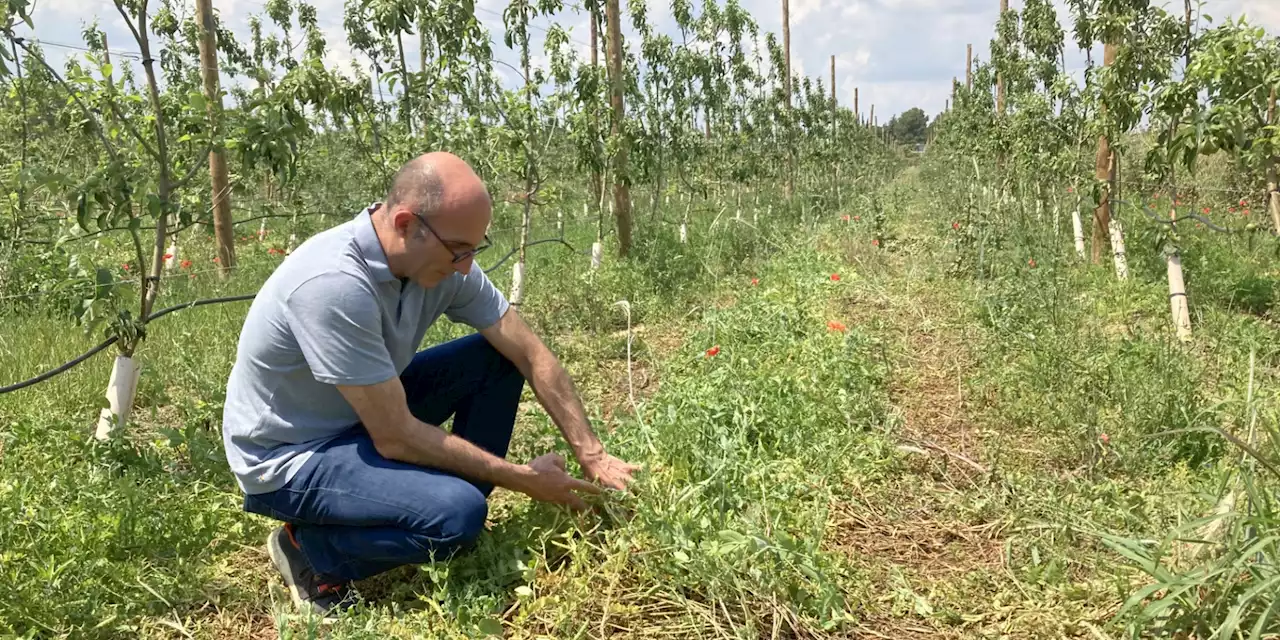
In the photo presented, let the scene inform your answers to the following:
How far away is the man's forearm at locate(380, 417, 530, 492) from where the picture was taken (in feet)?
7.29

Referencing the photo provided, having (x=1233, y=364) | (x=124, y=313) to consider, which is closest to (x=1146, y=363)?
(x=1233, y=364)

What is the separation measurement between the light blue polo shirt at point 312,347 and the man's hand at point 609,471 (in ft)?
2.22

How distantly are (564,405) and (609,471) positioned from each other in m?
0.28

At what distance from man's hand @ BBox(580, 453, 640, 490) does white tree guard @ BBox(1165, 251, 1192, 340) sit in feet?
11.1

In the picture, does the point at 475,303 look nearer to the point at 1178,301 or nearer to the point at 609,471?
the point at 609,471

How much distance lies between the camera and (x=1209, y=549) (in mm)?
1920

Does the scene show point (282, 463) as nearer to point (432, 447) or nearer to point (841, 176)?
point (432, 447)

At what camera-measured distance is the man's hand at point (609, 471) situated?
2434 mm

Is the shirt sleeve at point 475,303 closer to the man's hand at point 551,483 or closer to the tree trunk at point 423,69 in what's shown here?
the man's hand at point 551,483

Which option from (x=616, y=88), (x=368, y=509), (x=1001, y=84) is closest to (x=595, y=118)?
(x=616, y=88)

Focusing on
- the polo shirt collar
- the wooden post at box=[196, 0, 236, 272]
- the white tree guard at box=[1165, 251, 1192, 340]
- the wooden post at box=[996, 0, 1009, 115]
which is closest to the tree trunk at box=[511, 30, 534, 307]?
the wooden post at box=[196, 0, 236, 272]

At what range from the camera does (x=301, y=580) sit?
242 centimetres

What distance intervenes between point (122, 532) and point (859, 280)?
15.9 feet

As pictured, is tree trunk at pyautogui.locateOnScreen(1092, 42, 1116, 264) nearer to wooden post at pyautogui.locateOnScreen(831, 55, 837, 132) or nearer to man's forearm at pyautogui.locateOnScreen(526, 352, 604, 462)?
man's forearm at pyautogui.locateOnScreen(526, 352, 604, 462)
